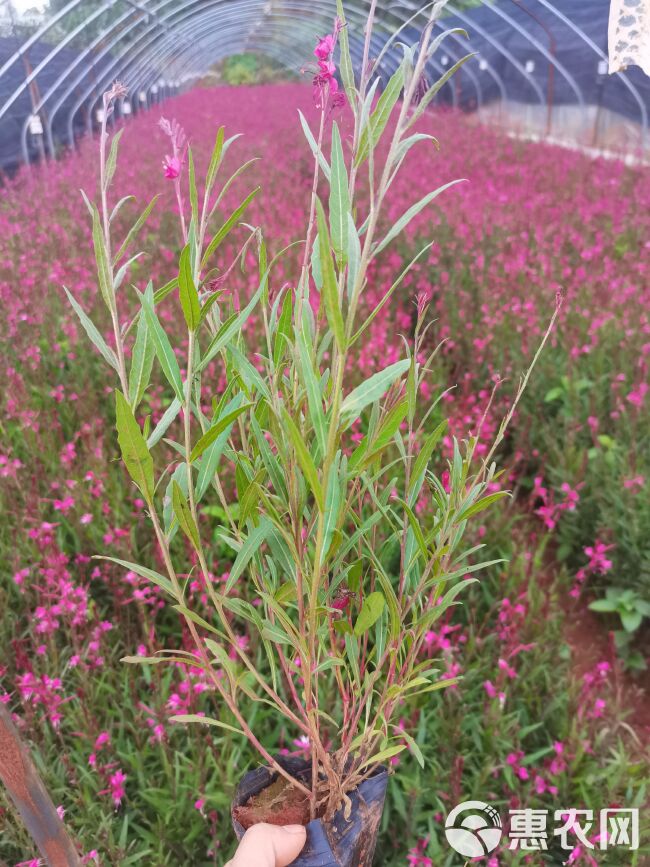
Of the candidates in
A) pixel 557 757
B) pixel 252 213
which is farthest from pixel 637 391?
pixel 252 213

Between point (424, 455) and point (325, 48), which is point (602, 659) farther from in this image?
point (325, 48)

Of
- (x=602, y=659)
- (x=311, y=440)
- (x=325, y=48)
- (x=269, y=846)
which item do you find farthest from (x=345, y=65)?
(x=602, y=659)

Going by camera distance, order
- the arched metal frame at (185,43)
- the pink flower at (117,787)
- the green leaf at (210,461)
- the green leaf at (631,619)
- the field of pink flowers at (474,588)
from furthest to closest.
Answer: the arched metal frame at (185,43)
the green leaf at (631,619)
the field of pink flowers at (474,588)
the pink flower at (117,787)
the green leaf at (210,461)

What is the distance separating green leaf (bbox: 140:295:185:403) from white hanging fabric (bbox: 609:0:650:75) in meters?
0.65

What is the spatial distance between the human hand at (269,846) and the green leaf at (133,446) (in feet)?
1.73

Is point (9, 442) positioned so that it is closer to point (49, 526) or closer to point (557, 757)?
point (49, 526)

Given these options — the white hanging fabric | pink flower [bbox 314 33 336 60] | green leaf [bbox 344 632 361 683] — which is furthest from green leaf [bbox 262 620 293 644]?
the white hanging fabric

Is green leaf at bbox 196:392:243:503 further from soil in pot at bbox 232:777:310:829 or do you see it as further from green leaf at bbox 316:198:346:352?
soil in pot at bbox 232:777:310:829

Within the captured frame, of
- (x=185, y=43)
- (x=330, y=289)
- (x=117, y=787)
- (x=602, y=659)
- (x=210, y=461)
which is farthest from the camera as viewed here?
(x=185, y=43)

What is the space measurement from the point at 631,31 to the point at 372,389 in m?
0.57

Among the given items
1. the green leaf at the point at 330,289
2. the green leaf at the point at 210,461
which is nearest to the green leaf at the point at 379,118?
the green leaf at the point at 330,289

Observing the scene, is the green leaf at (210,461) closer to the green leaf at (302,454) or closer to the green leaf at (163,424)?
the green leaf at (163,424)

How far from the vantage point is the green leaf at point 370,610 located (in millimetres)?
923

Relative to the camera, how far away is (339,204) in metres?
0.73
